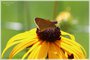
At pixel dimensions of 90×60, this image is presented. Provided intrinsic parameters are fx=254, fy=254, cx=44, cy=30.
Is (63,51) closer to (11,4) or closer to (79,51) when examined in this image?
(79,51)

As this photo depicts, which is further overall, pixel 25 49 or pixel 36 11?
pixel 36 11

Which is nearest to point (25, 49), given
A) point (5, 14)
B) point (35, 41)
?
point (35, 41)

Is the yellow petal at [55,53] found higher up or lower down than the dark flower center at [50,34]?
lower down

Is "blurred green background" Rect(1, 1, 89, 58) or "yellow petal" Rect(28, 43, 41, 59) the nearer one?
"yellow petal" Rect(28, 43, 41, 59)

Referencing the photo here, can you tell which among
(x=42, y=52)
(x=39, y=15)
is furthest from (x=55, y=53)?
(x=39, y=15)

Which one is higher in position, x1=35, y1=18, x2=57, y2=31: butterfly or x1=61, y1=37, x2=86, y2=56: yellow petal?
x1=35, y1=18, x2=57, y2=31: butterfly

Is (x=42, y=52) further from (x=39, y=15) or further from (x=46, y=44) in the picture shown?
(x=39, y=15)

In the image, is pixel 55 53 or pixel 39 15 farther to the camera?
pixel 39 15
